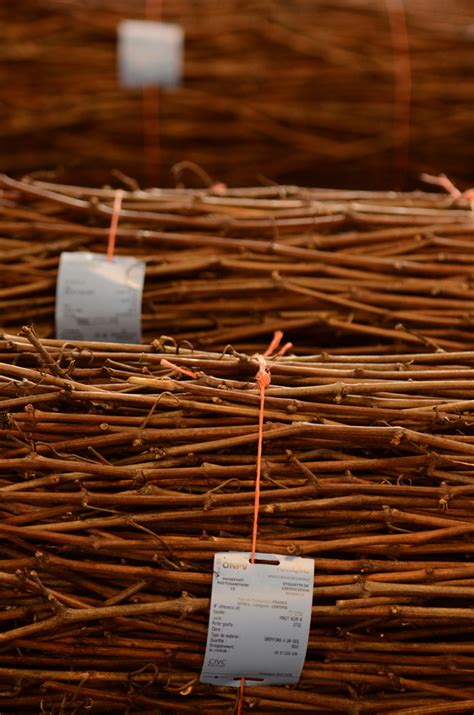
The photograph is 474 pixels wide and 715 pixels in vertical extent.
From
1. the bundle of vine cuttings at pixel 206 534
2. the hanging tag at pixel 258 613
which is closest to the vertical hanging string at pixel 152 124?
the bundle of vine cuttings at pixel 206 534

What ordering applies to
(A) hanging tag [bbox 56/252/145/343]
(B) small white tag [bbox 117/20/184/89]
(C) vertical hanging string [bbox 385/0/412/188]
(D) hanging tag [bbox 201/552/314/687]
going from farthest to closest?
(C) vertical hanging string [bbox 385/0/412/188]
(B) small white tag [bbox 117/20/184/89]
(A) hanging tag [bbox 56/252/145/343]
(D) hanging tag [bbox 201/552/314/687]

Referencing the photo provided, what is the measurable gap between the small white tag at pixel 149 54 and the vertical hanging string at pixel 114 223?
1.87 feet

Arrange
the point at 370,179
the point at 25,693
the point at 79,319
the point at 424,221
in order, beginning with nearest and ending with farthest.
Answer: the point at 25,693
the point at 79,319
the point at 424,221
the point at 370,179

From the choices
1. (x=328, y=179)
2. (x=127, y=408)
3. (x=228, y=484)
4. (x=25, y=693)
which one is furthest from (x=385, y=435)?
(x=328, y=179)

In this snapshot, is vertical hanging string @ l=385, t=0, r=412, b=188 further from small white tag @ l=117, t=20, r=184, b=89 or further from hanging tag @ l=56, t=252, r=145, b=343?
hanging tag @ l=56, t=252, r=145, b=343

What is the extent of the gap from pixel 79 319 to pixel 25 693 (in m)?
0.49

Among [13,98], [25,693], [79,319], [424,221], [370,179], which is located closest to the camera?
[25,693]

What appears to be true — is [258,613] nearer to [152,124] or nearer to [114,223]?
[114,223]

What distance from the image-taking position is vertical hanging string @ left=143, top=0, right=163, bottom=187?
1788 mm

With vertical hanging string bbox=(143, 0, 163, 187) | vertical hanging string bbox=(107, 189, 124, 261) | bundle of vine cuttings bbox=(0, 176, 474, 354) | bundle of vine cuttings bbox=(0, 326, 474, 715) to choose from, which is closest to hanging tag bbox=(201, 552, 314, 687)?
bundle of vine cuttings bbox=(0, 326, 474, 715)

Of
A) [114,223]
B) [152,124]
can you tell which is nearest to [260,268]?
[114,223]

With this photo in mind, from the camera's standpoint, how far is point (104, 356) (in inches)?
38.6

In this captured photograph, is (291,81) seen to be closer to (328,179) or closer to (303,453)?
(328,179)

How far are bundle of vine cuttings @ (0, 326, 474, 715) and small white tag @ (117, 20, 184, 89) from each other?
39.5 inches
